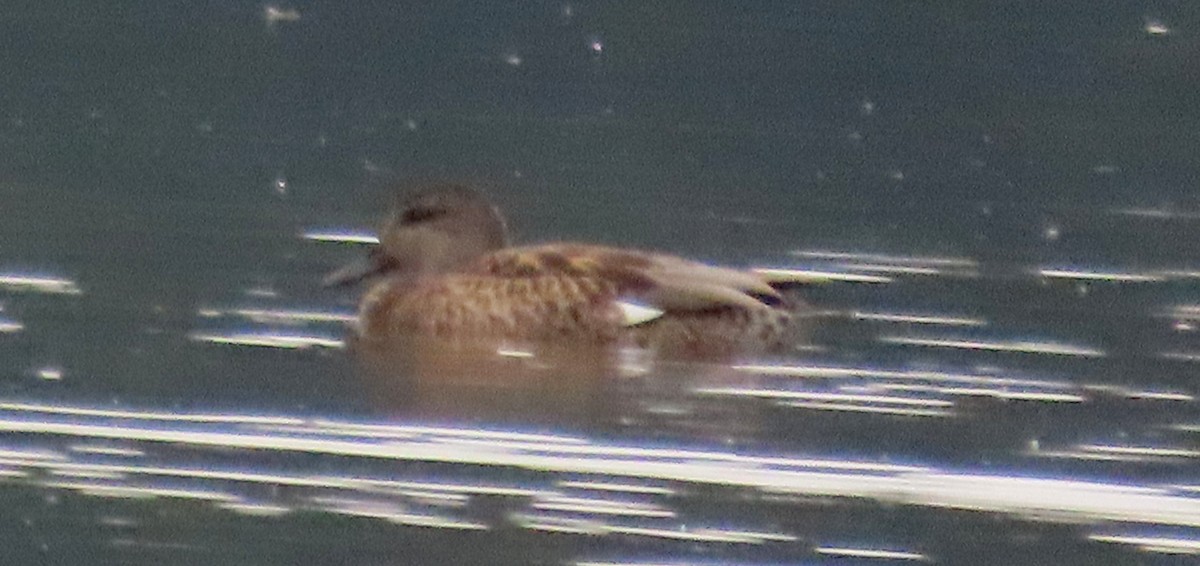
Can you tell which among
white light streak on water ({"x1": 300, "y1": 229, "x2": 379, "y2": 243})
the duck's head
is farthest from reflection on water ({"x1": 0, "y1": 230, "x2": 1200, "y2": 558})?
white light streak on water ({"x1": 300, "y1": 229, "x2": 379, "y2": 243})

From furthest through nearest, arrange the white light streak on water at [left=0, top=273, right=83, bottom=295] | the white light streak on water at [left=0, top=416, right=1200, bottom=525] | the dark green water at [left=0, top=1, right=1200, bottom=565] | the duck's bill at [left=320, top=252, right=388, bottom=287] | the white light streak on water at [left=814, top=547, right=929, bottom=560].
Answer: the duck's bill at [left=320, top=252, right=388, bottom=287] < the white light streak on water at [left=0, top=273, right=83, bottom=295] < the white light streak on water at [left=0, top=416, right=1200, bottom=525] < the dark green water at [left=0, top=1, right=1200, bottom=565] < the white light streak on water at [left=814, top=547, right=929, bottom=560]

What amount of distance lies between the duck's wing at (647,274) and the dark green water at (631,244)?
22cm

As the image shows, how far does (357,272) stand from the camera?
816 cm

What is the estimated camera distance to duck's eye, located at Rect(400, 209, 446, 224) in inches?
323

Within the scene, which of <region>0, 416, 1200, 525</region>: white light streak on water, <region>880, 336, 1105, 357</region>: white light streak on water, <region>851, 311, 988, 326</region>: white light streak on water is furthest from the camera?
<region>851, 311, 988, 326</region>: white light streak on water

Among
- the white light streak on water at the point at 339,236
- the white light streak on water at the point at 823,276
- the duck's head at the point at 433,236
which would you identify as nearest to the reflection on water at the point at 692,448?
the duck's head at the point at 433,236

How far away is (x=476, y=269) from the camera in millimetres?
7961

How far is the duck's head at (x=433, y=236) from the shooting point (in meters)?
8.16

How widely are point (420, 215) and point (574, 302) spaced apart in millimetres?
670

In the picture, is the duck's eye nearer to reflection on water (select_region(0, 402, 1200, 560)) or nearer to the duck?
the duck

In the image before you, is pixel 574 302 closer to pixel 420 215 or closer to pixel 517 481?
pixel 420 215

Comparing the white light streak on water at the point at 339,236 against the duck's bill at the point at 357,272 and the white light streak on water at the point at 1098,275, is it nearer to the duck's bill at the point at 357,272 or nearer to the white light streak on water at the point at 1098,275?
the duck's bill at the point at 357,272

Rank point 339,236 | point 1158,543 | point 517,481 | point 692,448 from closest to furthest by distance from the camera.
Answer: point 1158,543, point 517,481, point 692,448, point 339,236

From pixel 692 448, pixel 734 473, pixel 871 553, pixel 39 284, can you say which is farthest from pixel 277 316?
pixel 871 553
